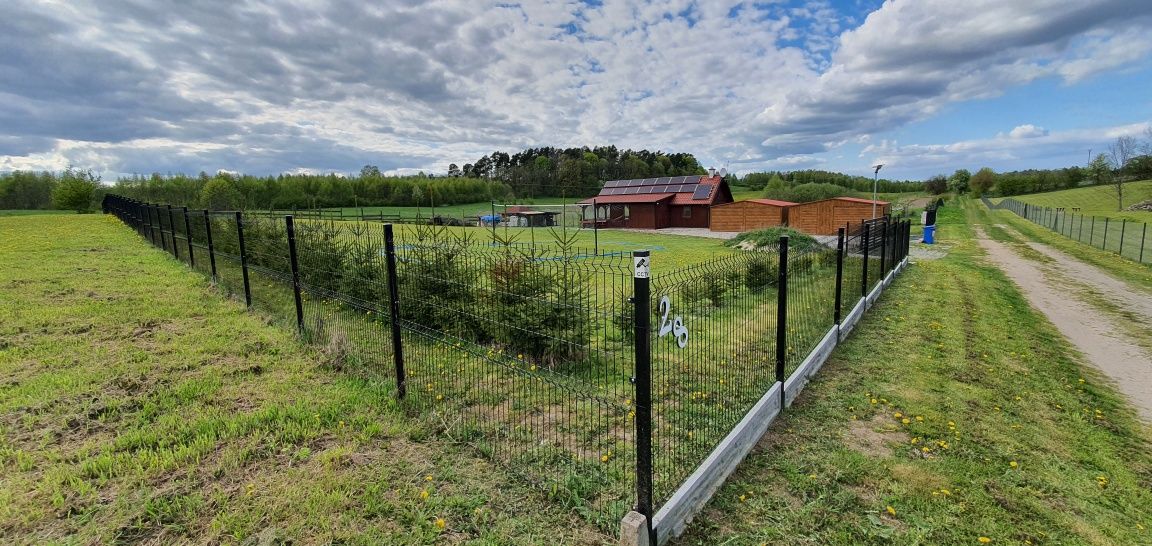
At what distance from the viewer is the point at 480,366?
4676 millimetres

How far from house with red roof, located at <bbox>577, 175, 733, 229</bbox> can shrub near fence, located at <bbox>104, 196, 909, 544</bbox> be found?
93.6 ft

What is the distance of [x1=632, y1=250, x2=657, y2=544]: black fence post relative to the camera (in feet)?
7.03

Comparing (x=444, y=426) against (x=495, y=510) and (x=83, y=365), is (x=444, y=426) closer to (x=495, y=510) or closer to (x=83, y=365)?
(x=495, y=510)

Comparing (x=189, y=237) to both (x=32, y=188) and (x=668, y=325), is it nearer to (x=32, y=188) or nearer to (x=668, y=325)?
(x=668, y=325)

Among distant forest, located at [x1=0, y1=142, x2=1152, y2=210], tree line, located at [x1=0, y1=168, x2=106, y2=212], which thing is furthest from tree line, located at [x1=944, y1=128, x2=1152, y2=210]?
tree line, located at [x1=0, y1=168, x2=106, y2=212]

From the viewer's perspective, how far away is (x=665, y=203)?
36.3 m

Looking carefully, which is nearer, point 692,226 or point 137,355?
point 137,355

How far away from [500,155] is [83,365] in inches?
3858

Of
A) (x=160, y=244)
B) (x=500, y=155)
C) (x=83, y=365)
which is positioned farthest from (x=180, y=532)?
(x=500, y=155)

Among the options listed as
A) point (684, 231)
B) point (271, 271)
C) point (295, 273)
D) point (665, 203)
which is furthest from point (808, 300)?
point (665, 203)

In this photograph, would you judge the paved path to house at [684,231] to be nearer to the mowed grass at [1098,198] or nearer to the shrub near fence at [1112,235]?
the shrub near fence at [1112,235]

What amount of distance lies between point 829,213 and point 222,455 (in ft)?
99.8

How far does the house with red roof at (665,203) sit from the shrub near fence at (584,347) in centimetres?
2854

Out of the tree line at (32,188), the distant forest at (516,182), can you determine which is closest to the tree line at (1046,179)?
the distant forest at (516,182)
